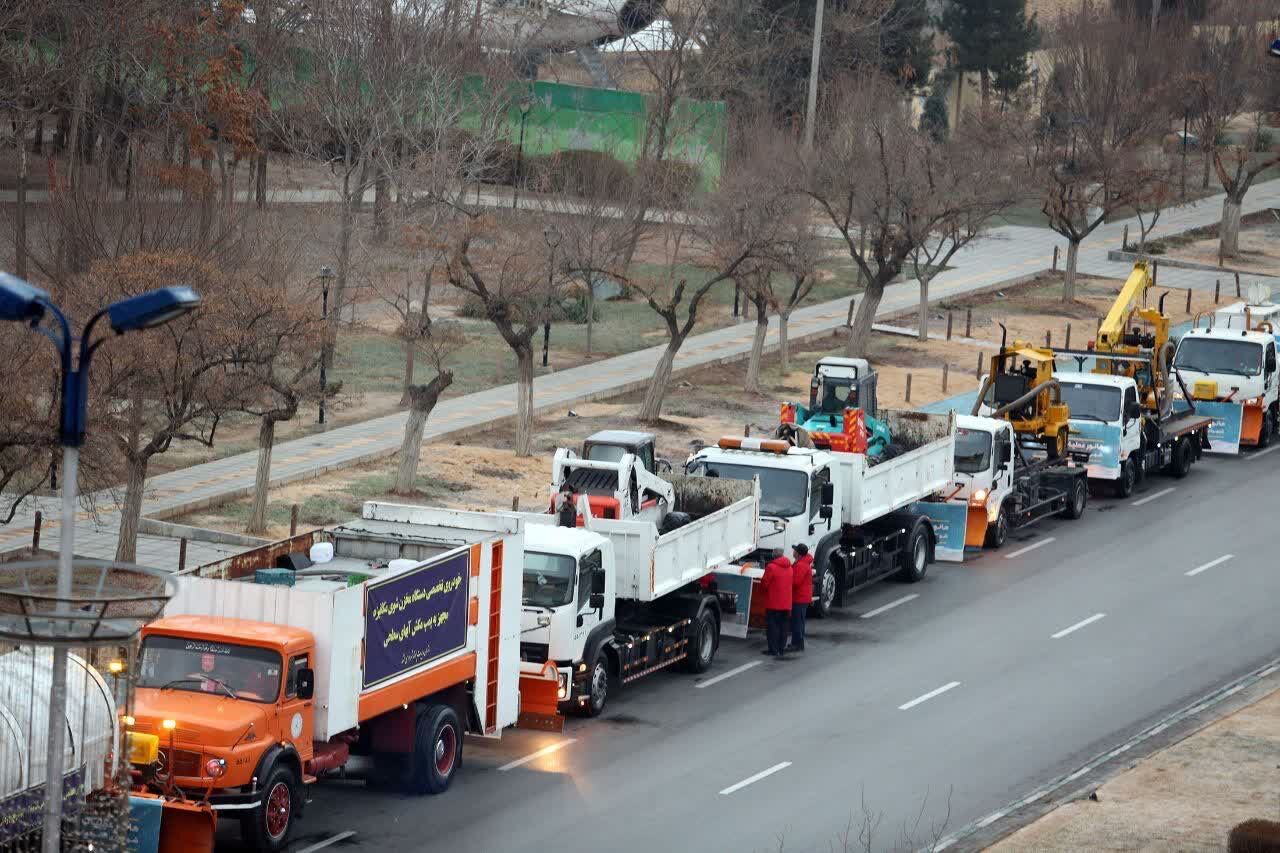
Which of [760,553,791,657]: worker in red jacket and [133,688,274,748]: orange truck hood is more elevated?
[133,688,274,748]: orange truck hood

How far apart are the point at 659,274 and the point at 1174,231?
883 inches

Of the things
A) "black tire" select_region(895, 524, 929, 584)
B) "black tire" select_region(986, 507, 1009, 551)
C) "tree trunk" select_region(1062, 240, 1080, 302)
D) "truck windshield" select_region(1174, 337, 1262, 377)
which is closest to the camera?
"black tire" select_region(895, 524, 929, 584)

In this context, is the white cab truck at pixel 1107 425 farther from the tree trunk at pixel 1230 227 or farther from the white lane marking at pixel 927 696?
the tree trunk at pixel 1230 227

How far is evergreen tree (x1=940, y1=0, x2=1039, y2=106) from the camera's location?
88.9m

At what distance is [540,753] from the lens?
2459 cm

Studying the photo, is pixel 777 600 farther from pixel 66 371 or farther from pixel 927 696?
pixel 66 371

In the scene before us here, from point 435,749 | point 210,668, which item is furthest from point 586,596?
point 210,668

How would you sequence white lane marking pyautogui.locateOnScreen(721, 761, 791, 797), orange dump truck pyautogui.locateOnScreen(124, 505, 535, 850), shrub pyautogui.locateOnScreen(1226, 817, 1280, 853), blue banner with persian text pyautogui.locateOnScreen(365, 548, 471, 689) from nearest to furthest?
shrub pyautogui.locateOnScreen(1226, 817, 1280, 853), orange dump truck pyautogui.locateOnScreen(124, 505, 535, 850), blue banner with persian text pyautogui.locateOnScreen(365, 548, 471, 689), white lane marking pyautogui.locateOnScreen(721, 761, 791, 797)

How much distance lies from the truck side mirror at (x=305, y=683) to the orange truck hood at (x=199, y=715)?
1.46ft

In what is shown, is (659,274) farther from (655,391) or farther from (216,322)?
(216,322)

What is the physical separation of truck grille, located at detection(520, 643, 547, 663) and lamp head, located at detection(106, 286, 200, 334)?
12.4 metres

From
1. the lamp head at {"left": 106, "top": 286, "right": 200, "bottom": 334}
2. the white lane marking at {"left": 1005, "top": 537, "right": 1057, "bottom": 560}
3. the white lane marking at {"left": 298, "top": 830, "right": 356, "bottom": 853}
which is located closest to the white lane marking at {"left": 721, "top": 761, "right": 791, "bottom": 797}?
the white lane marking at {"left": 298, "top": 830, "right": 356, "bottom": 853}

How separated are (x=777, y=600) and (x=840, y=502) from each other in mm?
3490

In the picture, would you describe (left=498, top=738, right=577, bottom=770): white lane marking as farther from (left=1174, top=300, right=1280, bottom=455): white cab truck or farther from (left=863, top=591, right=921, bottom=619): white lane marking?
(left=1174, top=300, right=1280, bottom=455): white cab truck
